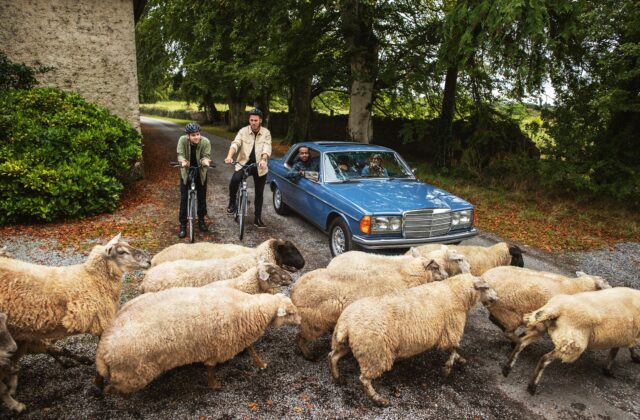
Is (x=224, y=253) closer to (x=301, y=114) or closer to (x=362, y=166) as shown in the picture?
(x=362, y=166)

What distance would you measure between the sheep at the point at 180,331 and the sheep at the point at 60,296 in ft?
1.40

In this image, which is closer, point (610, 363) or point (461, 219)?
point (610, 363)

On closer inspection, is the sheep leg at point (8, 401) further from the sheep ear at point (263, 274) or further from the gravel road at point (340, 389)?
the sheep ear at point (263, 274)

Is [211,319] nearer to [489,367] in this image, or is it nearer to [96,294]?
[96,294]

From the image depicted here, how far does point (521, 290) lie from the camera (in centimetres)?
478

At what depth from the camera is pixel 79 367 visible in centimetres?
425

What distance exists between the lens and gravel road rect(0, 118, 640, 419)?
375 cm

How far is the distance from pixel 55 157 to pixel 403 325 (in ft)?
28.4

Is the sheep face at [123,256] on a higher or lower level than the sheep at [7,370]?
higher

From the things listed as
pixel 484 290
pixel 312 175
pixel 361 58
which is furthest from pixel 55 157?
pixel 361 58

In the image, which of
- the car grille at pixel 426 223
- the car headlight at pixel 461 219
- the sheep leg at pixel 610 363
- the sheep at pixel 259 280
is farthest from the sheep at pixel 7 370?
the car headlight at pixel 461 219

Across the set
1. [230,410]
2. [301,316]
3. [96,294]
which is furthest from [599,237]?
[96,294]

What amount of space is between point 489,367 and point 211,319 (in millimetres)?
3134

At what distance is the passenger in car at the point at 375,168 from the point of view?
8.21m
